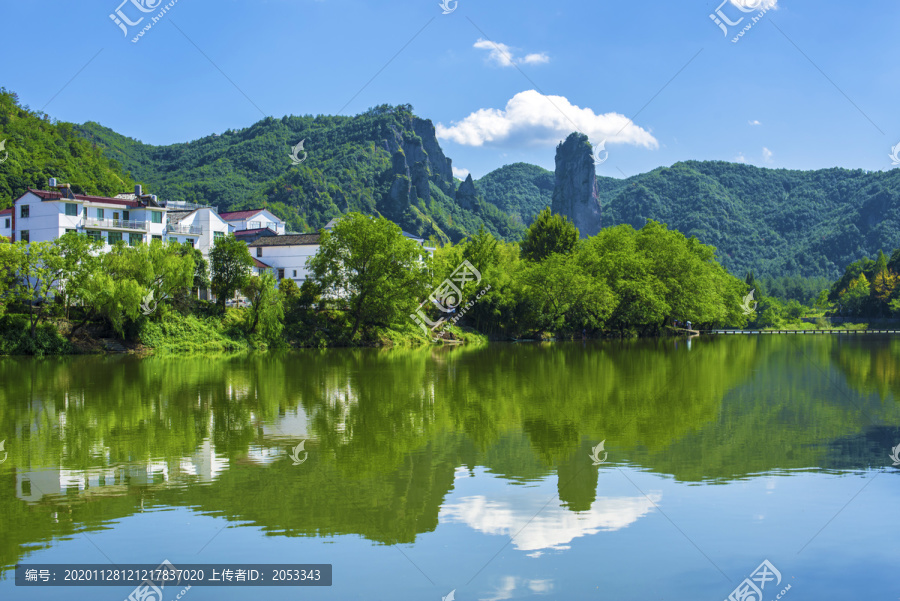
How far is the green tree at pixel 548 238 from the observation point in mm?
87375

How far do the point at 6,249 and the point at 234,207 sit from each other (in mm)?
89150

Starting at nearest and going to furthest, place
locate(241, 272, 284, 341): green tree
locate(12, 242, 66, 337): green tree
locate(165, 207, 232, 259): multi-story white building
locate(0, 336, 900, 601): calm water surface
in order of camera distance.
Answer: locate(0, 336, 900, 601): calm water surface → locate(12, 242, 66, 337): green tree → locate(241, 272, 284, 341): green tree → locate(165, 207, 232, 259): multi-story white building

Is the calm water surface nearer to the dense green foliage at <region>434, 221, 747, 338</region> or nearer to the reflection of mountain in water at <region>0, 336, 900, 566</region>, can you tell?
the reflection of mountain in water at <region>0, 336, 900, 566</region>

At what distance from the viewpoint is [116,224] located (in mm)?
61469

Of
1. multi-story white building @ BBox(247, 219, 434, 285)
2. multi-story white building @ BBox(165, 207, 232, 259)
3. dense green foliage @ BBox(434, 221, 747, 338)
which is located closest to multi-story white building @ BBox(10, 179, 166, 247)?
multi-story white building @ BBox(165, 207, 232, 259)

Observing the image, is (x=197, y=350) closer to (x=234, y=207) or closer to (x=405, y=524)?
(x=405, y=524)

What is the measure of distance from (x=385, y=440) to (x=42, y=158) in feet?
302

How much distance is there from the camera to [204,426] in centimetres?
1783

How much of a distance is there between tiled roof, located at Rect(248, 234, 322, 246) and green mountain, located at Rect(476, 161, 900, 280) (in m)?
123

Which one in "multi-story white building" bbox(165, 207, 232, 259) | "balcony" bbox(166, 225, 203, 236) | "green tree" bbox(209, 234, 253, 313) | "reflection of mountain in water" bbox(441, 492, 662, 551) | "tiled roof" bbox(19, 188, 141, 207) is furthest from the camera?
"multi-story white building" bbox(165, 207, 232, 259)

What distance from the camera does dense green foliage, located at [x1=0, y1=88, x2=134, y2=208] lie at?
8206 cm

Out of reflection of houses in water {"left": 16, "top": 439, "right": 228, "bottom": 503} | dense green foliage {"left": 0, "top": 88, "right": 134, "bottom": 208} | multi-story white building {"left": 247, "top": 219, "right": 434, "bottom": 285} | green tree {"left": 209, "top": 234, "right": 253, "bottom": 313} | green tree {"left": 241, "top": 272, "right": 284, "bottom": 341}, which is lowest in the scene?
reflection of houses in water {"left": 16, "top": 439, "right": 228, "bottom": 503}

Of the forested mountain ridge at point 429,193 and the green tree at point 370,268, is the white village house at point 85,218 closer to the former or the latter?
the green tree at point 370,268
